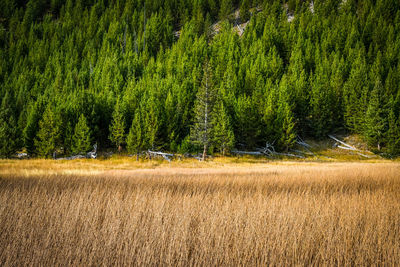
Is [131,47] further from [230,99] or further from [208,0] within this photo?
[208,0]

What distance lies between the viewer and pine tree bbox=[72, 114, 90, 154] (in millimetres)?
32888

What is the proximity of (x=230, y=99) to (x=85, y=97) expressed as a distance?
27988 mm

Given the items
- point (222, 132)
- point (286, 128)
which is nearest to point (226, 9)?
point (286, 128)

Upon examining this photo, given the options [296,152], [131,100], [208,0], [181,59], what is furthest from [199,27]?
[296,152]

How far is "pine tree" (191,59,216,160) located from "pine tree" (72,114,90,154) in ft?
53.4

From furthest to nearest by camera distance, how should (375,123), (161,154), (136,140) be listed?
(375,123), (161,154), (136,140)

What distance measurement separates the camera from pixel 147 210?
4418mm

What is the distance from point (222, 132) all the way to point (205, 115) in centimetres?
414

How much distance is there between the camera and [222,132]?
114ft

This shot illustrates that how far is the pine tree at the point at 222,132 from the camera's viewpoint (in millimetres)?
34406

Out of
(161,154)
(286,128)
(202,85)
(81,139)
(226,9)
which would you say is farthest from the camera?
(226,9)

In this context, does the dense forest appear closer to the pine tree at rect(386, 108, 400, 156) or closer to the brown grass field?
the pine tree at rect(386, 108, 400, 156)

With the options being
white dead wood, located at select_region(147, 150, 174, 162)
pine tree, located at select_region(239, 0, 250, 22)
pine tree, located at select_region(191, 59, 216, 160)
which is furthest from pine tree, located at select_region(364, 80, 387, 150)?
pine tree, located at select_region(239, 0, 250, 22)

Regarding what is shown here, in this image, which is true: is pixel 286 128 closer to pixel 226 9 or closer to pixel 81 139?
pixel 81 139
